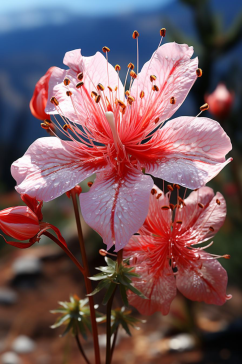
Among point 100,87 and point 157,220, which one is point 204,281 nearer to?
point 157,220

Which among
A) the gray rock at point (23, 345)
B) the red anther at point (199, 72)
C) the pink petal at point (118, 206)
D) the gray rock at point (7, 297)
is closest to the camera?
the pink petal at point (118, 206)

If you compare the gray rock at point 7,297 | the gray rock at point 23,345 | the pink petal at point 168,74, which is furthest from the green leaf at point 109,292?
the gray rock at point 7,297

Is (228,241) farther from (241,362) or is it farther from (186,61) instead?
(186,61)

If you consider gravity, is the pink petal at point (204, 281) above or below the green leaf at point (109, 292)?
below

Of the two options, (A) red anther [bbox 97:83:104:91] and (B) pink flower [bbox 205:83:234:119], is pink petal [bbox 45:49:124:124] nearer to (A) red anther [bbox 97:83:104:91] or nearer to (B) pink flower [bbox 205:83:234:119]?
(A) red anther [bbox 97:83:104:91]

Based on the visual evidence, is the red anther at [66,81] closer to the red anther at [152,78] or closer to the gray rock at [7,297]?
the red anther at [152,78]

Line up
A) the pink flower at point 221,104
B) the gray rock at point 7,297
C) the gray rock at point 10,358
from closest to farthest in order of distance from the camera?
the pink flower at point 221,104 → the gray rock at point 10,358 → the gray rock at point 7,297

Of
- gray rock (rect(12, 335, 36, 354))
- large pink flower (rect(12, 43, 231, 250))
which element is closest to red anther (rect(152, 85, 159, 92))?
large pink flower (rect(12, 43, 231, 250))

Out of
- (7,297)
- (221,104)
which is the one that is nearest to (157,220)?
(221,104)

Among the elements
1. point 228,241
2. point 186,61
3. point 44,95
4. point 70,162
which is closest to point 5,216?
point 70,162
